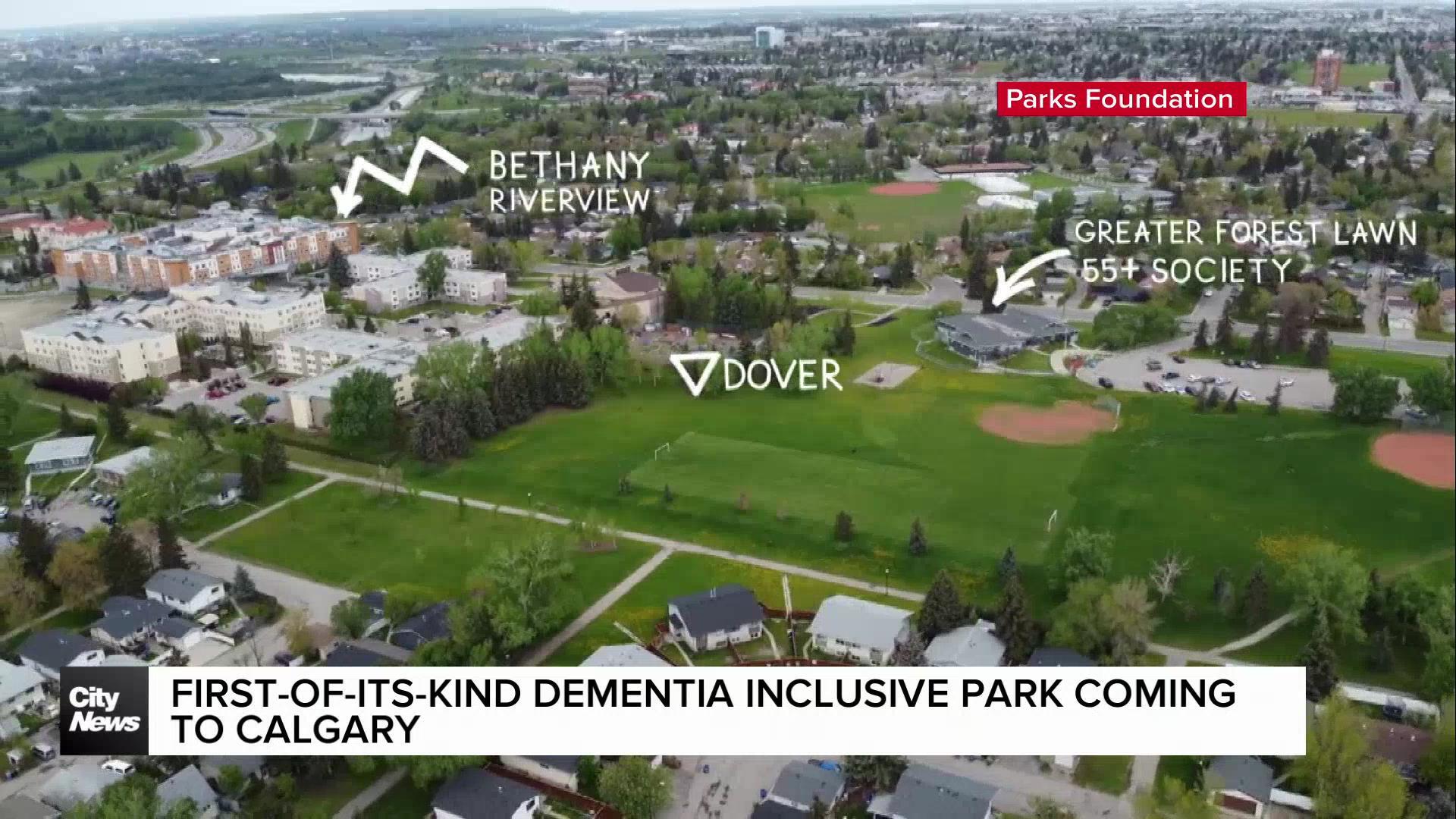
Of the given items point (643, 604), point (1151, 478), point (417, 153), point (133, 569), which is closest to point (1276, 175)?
point (1151, 478)

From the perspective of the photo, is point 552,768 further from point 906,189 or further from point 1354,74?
point 1354,74

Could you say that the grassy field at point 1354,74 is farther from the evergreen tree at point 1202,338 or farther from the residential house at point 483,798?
the residential house at point 483,798

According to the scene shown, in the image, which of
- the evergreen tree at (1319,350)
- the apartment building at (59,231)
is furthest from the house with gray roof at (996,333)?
the apartment building at (59,231)

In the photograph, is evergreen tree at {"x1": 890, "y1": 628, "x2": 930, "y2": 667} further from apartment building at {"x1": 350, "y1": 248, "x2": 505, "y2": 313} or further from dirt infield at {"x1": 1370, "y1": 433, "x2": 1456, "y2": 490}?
apartment building at {"x1": 350, "y1": 248, "x2": 505, "y2": 313}

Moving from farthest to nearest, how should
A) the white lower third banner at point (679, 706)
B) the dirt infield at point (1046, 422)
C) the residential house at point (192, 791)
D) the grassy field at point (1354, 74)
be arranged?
the grassy field at point (1354, 74)
the dirt infield at point (1046, 422)
the residential house at point (192, 791)
the white lower third banner at point (679, 706)

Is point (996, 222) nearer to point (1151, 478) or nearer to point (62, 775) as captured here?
point (1151, 478)

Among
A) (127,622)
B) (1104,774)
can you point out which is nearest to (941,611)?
(1104,774)
